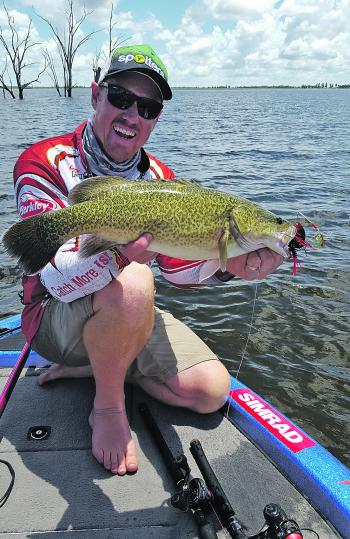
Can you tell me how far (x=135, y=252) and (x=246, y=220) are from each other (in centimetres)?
70

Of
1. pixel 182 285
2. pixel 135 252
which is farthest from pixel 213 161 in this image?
pixel 135 252

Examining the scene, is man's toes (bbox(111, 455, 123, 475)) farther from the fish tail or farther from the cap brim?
the cap brim

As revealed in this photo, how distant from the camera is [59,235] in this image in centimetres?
253

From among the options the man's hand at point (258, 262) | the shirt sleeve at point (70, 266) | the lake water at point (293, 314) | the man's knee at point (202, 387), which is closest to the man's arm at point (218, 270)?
the man's hand at point (258, 262)

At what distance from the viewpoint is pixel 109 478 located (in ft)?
9.13

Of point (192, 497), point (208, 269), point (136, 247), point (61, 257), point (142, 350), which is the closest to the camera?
point (192, 497)

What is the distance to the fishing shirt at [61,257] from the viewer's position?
273cm

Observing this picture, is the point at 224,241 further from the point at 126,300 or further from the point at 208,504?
the point at 208,504

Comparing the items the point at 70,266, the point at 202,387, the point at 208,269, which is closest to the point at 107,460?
the point at 202,387

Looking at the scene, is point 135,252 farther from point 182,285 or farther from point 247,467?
point 247,467

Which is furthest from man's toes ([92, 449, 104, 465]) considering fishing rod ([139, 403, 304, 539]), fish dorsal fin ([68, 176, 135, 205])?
fish dorsal fin ([68, 176, 135, 205])

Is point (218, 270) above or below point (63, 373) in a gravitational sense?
above

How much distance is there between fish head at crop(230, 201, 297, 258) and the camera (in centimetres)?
281

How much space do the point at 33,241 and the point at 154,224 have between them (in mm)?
664
